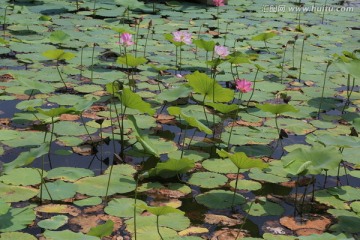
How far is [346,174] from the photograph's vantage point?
230 cm

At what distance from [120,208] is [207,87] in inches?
32.3

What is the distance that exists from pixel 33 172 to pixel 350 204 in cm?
102

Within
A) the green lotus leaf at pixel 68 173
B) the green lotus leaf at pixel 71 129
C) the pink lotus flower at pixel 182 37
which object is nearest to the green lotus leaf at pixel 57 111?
the green lotus leaf at pixel 68 173

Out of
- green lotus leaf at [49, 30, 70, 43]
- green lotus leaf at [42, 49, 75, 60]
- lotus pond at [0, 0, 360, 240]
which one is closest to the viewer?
lotus pond at [0, 0, 360, 240]

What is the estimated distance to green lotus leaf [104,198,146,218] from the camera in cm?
191

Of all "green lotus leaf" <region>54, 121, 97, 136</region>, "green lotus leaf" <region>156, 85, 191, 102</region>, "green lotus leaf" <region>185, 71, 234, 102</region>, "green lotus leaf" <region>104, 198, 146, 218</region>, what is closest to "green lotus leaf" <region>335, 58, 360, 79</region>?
"green lotus leaf" <region>185, 71, 234, 102</region>

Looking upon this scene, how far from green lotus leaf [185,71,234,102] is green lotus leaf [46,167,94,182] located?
1.96 feet

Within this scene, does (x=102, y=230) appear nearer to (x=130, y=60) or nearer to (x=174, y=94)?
(x=174, y=94)

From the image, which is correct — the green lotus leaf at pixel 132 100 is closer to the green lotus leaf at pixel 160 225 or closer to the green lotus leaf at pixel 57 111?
the green lotus leaf at pixel 57 111

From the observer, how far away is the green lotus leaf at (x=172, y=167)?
6.96 ft

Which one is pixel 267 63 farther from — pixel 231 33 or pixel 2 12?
pixel 2 12

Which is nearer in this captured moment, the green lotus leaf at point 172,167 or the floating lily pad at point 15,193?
the floating lily pad at point 15,193

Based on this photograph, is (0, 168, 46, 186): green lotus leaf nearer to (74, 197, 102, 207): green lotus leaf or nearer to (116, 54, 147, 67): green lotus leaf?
(74, 197, 102, 207): green lotus leaf

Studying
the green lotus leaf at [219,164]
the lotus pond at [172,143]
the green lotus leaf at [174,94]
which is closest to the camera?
the lotus pond at [172,143]
